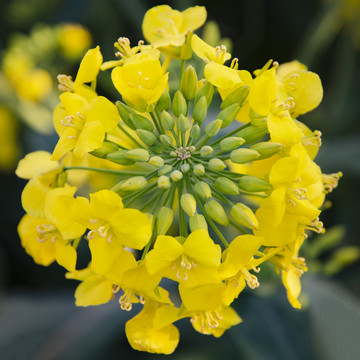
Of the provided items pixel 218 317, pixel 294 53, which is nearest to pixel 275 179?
pixel 218 317

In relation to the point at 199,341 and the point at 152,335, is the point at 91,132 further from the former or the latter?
the point at 199,341

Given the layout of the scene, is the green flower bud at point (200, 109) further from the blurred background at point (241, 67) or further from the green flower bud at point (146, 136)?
the blurred background at point (241, 67)

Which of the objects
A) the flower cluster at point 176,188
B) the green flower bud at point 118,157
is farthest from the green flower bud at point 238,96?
the green flower bud at point 118,157

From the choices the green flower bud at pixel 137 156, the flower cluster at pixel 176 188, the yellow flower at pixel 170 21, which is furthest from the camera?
the yellow flower at pixel 170 21

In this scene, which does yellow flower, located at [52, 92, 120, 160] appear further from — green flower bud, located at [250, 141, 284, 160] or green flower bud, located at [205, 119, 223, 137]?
green flower bud, located at [250, 141, 284, 160]

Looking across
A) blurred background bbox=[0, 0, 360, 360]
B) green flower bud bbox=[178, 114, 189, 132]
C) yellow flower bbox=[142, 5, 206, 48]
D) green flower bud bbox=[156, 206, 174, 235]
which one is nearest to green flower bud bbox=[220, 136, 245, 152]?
green flower bud bbox=[178, 114, 189, 132]
